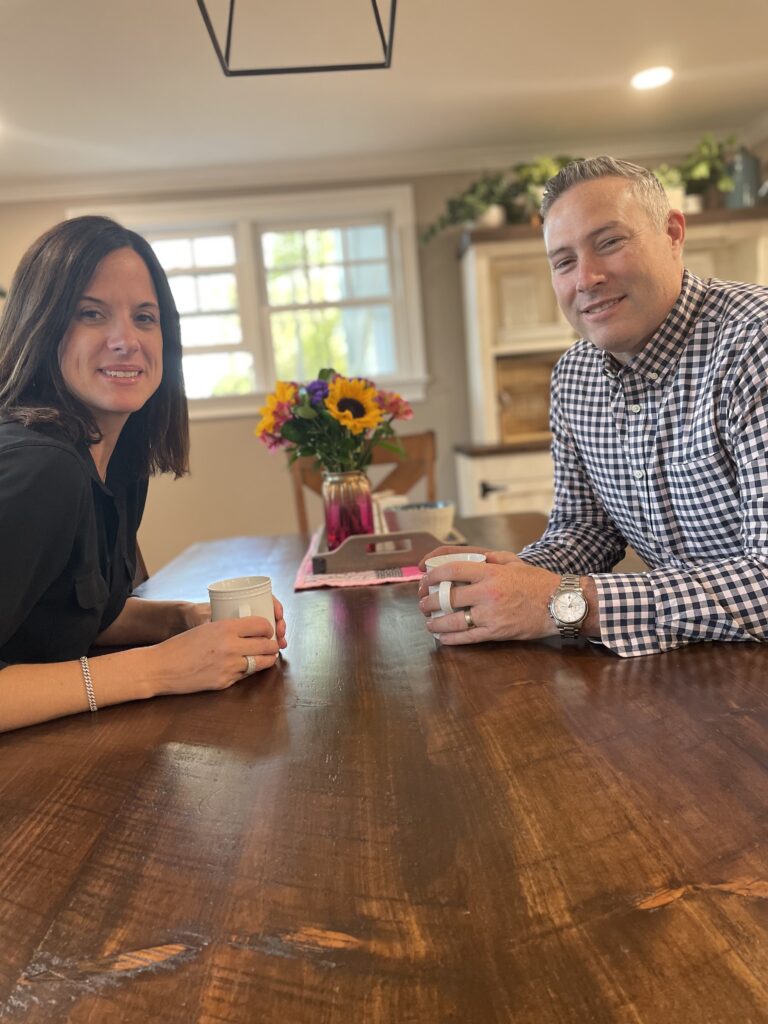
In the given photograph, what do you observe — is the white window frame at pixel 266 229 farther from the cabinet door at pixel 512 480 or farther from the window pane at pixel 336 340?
the cabinet door at pixel 512 480

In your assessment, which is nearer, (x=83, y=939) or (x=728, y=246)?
(x=83, y=939)

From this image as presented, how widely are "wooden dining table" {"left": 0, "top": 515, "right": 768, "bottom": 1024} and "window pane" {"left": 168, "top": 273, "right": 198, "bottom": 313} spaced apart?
4.09 metres

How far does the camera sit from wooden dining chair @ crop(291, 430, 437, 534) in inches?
115

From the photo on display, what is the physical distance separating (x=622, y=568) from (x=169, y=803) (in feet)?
3.98

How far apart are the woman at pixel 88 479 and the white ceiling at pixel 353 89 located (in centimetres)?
183

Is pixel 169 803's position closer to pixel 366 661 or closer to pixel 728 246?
pixel 366 661

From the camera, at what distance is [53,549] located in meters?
0.96

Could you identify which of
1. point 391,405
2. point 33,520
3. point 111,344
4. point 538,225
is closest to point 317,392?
point 391,405

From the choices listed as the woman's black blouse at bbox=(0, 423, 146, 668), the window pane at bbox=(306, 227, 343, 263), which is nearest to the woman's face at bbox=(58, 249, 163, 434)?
the woman's black blouse at bbox=(0, 423, 146, 668)

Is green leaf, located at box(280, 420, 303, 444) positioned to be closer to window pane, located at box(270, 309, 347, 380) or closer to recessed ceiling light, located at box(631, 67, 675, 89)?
recessed ceiling light, located at box(631, 67, 675, 89)

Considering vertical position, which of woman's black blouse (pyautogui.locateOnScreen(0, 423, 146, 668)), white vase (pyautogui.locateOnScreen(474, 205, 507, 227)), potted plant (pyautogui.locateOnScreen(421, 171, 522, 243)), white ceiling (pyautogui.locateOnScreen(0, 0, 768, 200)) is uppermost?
white ceiling (pyautogui.locateOnScreen(0, 0, 768, 200))

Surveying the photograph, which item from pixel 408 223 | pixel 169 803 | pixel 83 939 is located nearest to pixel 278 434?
pixel 169 803

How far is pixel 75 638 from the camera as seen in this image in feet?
3.62

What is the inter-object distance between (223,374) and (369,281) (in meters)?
1.04
